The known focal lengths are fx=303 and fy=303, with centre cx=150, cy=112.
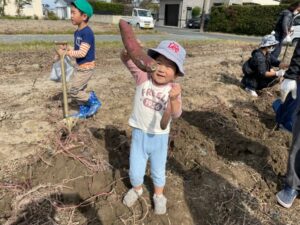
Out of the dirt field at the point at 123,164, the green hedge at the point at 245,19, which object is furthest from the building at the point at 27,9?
the dirt field at the point at 123,164

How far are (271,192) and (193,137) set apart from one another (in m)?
1.15

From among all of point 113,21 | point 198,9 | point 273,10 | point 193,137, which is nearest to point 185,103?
point 193,137

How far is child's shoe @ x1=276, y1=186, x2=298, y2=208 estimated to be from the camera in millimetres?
2771

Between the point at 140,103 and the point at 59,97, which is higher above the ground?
the point at 140,103

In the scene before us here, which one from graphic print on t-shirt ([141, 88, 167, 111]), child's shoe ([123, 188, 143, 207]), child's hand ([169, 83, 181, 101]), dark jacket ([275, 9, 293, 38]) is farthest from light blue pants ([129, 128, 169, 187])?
dark jacket ([275, 9, 293, 38])

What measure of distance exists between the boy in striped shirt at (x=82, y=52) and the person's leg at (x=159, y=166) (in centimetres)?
170

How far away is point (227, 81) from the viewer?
6723 millimetres

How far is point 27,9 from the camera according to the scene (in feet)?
102

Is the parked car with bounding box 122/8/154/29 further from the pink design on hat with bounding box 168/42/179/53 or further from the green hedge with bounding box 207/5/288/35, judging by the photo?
the pink design on hat with bounding box 168/42/179/53

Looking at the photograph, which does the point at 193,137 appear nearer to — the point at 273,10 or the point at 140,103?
the point at 140,103

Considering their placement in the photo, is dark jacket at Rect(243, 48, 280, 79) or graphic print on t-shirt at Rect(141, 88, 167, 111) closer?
graphic print on t-shirt at Rect(141, 88, 167, 111)

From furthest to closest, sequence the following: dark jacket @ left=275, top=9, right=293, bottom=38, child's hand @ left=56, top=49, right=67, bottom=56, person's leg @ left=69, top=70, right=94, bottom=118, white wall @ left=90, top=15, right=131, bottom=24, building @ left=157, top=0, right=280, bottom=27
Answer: building @ left=157, top=0, right=280, bottom=27 → white wall @ left=90, top=15, right=131, bottom=24 → dark jacket @ left=275, top=9, right=293, bottom=38 → person's leg @ left=69, top=70, right=94, bottom=118 → child's hand @ left=56, top=49, right=67, bottom=56

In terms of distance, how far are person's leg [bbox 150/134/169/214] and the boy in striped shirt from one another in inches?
66.8

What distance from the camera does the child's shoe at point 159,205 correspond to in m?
2.50
